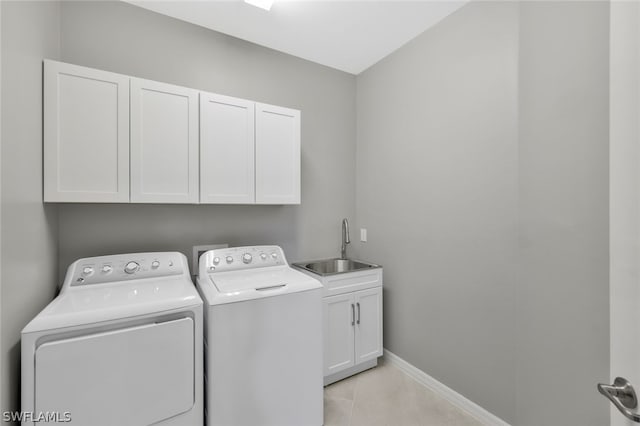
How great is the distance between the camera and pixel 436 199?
2061 millimetres

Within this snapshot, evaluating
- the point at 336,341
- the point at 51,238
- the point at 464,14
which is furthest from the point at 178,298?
the point at 464,14

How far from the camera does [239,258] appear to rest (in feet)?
6.38

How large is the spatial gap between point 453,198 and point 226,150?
5.24 ft

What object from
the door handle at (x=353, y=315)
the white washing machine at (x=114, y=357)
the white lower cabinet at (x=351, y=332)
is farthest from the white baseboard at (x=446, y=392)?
the white washing machine at (x=114, y=357)

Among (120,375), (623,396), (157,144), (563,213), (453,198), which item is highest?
(157,144)

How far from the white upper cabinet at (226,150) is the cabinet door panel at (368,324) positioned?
1194 millimetres

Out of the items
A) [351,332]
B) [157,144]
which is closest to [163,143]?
[157,144]

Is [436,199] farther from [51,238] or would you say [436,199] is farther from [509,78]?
[51,238]

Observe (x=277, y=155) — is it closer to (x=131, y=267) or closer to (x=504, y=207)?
(x=131, y=267)

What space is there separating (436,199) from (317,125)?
1.28 m

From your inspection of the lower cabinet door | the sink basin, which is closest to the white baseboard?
the lower cabinet door

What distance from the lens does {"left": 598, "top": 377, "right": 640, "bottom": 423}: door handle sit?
23.3 inches

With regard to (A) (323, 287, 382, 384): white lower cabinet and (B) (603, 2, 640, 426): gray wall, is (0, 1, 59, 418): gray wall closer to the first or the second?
(A) (323, 287, 382, 384): white lower cabinet

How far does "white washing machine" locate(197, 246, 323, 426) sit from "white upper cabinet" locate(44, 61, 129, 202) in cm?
75
